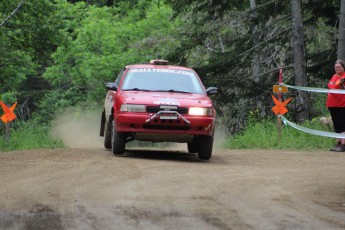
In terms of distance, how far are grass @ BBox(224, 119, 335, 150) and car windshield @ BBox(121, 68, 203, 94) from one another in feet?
11.2

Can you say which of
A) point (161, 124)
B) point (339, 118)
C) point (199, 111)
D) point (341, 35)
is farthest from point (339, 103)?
point (341, 35)

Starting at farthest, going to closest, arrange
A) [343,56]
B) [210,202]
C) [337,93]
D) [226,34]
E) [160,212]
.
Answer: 1. [226,34]
2. [343,56]
3. [337,93]
4. [210,202]
5. [160,212]

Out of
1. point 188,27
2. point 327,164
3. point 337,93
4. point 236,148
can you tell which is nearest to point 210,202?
point 327,164

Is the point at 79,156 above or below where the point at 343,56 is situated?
below

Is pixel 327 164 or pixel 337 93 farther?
pixel 337 93

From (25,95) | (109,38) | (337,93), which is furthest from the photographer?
(25,95)

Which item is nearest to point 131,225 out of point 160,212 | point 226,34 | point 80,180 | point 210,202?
point 160,212

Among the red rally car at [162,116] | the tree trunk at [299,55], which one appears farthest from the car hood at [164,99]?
the tree trunk at [299,55]

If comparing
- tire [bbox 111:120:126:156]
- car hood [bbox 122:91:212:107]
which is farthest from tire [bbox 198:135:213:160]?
tire [bbox 111:120:126:156]

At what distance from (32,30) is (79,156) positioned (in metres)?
13.0

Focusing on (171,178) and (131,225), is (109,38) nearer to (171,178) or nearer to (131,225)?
(171,178)

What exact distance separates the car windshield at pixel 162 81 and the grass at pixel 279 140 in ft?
11.2

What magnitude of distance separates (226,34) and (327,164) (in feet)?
80.7

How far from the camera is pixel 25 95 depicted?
5947 centimetres
